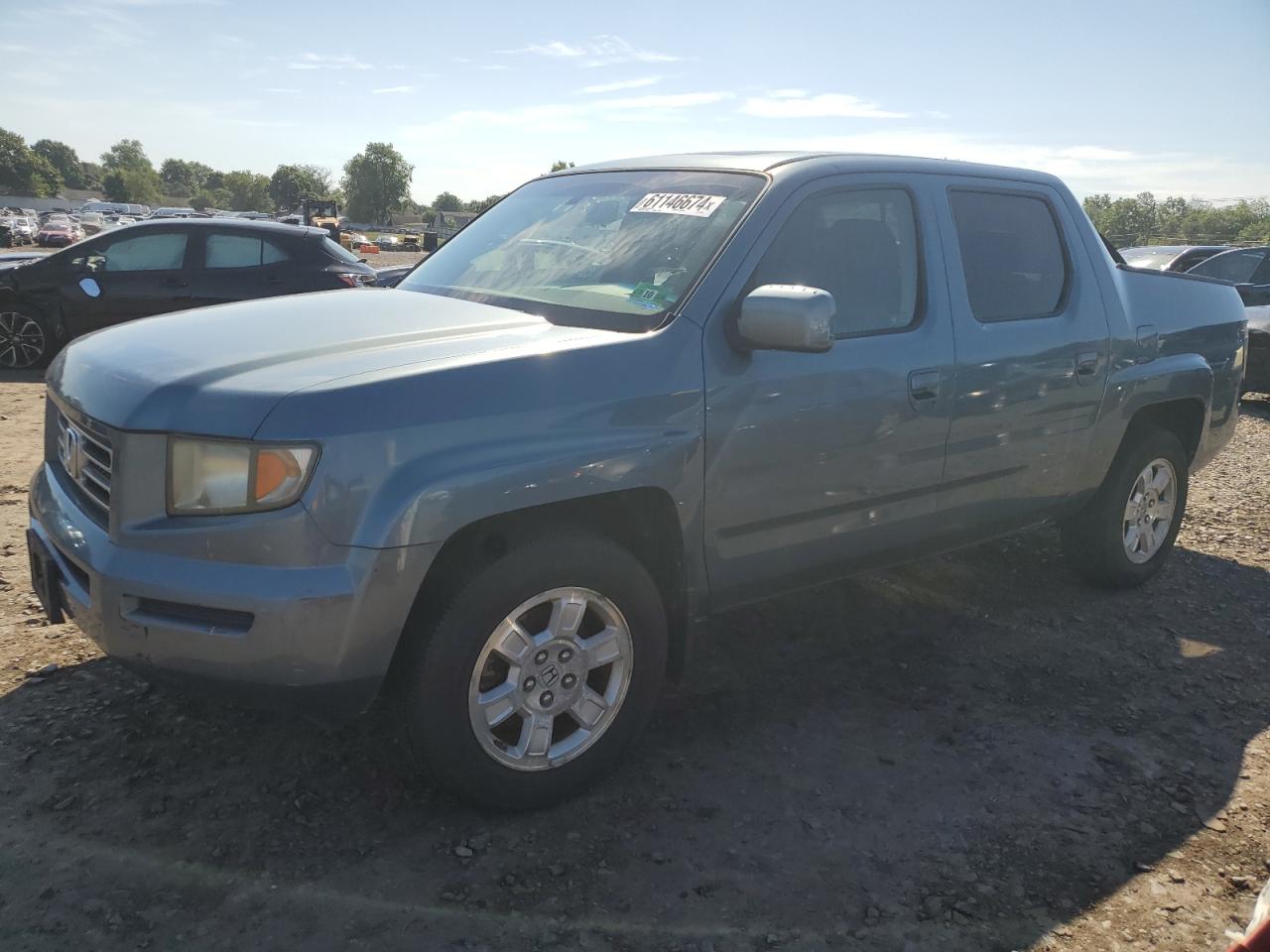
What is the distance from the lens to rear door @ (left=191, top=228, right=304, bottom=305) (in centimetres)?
949

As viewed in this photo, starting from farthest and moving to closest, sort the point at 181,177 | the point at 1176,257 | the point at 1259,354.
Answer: the point at 181,177
the point at 1176,257
the point at 1259,354

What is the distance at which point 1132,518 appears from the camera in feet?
15.9

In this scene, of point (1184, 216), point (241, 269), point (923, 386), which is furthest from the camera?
point (1184, 216)

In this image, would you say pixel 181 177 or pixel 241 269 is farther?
pixel 181 177

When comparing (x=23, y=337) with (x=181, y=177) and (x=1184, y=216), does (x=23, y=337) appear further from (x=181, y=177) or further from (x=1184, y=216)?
(x=181, y=177)

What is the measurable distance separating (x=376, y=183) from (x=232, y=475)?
152 m

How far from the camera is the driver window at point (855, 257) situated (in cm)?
327

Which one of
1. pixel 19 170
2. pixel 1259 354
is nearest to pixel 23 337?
pixel 1259 354

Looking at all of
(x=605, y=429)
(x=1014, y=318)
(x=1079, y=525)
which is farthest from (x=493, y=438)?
(x=1079, y=525)

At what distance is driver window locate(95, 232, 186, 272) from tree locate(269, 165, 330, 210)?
466 feet

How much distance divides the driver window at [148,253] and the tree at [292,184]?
142156 mm

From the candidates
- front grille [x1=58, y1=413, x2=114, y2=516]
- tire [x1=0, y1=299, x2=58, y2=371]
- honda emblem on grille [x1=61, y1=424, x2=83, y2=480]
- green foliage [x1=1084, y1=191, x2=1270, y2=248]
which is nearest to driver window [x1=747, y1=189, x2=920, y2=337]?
front grille [x1=58, y1=413, x2=114, y2=516]

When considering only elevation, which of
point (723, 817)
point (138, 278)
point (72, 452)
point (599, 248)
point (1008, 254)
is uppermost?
point (1008, 254)

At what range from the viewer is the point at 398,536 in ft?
7.88
